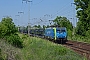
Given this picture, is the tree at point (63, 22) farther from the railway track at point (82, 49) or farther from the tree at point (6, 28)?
the tree at point (6, 28)

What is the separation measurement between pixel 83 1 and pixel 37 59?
35.0 m

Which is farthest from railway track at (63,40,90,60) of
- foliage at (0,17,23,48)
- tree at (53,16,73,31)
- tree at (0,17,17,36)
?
tree at (53,16,73,31)

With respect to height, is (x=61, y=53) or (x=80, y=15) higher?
(x=80, y=15)

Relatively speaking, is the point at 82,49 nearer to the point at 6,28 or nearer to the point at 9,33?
the point at 9,33

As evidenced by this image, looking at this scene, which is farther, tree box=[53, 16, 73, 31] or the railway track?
tree box=[53, 16, 73, 31]

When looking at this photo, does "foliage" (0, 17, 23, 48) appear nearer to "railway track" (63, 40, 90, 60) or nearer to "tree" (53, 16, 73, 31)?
"railway track" (63, 40, 90, 60)

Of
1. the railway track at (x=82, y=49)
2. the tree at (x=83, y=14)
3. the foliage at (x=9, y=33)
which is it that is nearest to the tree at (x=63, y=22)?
the tree at (x=83, y=14)

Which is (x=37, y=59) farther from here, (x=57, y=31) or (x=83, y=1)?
(x=83, y=1)

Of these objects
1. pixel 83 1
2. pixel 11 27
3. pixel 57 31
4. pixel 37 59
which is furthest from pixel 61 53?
pixel 83 1

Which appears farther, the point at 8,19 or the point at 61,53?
the point at 8,19

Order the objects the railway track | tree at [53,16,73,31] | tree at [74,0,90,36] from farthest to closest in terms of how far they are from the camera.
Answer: tree at [53,16,73,31], tree at [74,0,90,36], the railway track

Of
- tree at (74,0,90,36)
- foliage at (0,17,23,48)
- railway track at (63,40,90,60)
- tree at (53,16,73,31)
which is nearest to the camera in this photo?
railway track at (63,40,90,60)

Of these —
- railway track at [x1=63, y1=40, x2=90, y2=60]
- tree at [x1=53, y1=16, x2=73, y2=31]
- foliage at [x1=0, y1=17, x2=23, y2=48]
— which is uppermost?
tree at [x1=53, y1=16, x2=73, y2=31]

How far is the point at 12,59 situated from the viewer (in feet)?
52.3
